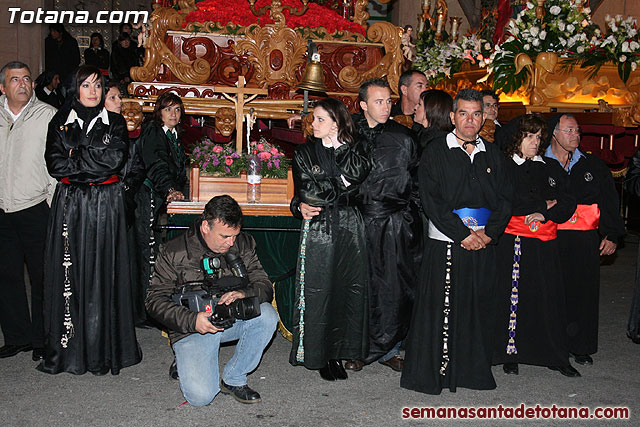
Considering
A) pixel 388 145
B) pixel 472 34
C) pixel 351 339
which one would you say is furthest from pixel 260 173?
pixel 472 34

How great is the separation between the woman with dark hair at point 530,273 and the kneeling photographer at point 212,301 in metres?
1.76

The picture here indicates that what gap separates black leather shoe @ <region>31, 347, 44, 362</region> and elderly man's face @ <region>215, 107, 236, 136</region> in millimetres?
2660

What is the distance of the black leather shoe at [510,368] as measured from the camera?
16.4ft

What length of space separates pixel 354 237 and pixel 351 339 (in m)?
0.72

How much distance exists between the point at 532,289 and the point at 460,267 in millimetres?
786

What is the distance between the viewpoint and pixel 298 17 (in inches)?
342

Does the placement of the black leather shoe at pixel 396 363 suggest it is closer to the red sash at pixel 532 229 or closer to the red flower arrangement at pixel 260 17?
the red sash at pixel 532 229

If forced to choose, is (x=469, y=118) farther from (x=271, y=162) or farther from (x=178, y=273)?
(x=178, y=273)

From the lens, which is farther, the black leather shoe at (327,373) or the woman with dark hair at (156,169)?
the woman with dark hair at (156,169)

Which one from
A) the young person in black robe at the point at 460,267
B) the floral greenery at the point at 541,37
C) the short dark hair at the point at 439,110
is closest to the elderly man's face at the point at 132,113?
the short dark hair at the point at 439,110

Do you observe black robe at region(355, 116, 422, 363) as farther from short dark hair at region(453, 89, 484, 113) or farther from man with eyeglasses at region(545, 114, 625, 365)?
man with eyeglasses at region(545, 114, 625, 365)

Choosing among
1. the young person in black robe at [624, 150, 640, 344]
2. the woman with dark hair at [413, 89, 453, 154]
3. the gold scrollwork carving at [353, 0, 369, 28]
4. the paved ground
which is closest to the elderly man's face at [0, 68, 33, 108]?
the paved ground

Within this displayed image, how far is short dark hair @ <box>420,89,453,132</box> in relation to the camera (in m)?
5.18

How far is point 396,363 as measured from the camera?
5066 millimetres
